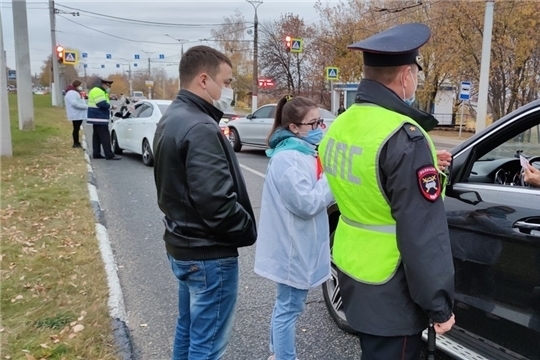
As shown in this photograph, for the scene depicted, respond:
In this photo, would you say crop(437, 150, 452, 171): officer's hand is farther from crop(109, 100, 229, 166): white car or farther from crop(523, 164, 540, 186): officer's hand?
crop(109, 100, 229, 166): white car

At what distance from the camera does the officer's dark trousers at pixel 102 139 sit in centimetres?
1168

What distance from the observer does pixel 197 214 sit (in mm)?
2291

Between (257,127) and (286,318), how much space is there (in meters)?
11.4

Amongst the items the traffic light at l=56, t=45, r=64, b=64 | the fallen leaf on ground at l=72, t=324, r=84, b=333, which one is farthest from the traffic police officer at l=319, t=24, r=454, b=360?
the traffic light at l=56, t=45, r=64, b=64

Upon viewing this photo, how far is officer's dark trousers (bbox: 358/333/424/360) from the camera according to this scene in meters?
1.81

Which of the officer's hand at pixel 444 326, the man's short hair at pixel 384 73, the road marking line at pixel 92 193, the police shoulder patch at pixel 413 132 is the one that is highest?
the man's short hair at pixel 384 73

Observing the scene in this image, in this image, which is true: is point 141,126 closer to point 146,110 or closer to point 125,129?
point 146,110

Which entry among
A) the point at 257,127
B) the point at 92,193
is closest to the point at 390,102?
the point at 92,193

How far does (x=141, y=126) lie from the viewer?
37.7ft

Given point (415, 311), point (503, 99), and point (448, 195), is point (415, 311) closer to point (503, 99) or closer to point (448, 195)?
point (448, 195)

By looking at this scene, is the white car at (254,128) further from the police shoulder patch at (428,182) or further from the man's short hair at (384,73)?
the police shoulder patch at (428,182)

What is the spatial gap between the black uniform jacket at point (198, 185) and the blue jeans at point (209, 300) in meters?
0.06

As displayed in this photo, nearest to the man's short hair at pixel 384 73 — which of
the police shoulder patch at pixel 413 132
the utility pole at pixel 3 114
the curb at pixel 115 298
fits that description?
the police shoulder patch at pixel 413 132

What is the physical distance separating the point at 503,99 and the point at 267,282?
24.9m
